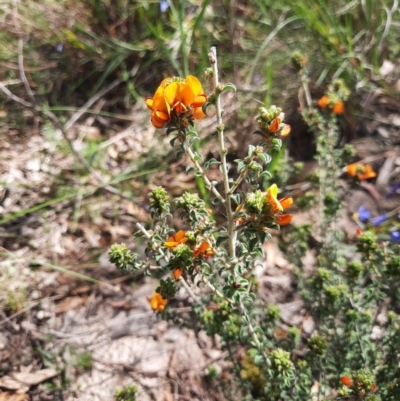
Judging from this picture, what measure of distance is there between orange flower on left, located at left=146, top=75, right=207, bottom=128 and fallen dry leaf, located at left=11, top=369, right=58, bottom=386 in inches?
56.4

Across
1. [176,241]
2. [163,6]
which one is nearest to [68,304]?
[176,241]

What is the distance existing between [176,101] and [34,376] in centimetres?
153

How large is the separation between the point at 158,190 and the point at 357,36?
6.77 feet

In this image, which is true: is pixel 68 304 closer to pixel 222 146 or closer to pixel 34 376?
pixel 34 376

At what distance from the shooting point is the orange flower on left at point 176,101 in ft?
3.22

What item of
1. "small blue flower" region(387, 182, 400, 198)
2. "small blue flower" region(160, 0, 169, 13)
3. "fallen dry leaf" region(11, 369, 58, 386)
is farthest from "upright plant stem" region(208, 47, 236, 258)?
"small blue flower" region(160, 0, 169, 13)

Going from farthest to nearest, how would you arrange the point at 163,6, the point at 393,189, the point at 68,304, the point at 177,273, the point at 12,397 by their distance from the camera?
1. the point at 163,6
2. the point at 393,189
3. the point at 68,304
4. the point at 12,397
5. the point at 177,273

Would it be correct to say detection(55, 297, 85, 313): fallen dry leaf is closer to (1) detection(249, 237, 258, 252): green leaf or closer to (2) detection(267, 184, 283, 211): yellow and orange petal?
(1) detection(249, 237, 258, 252): green leaf

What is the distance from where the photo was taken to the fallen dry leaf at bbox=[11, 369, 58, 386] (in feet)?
6.21

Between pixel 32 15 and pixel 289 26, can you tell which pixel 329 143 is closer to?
pixel 289 26

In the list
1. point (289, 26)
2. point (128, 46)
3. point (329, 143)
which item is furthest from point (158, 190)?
point (289, 26)

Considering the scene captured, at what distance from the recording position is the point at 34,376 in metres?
1.91

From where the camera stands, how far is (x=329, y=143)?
1.87 meters

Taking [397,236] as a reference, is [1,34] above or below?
above
